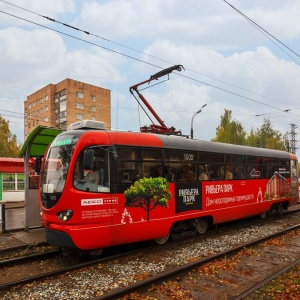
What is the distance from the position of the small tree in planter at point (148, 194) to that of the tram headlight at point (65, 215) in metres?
1.34

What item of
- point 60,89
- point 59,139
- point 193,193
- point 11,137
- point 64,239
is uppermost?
point 60,89

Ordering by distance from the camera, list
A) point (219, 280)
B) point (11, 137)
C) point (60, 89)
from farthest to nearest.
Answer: point (60, 89) → point (11, 137) → point (219, 280)

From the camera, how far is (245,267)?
704cm

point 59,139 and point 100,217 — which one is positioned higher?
point 59,139

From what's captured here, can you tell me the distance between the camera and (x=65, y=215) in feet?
22.3

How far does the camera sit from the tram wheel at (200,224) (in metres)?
9.93

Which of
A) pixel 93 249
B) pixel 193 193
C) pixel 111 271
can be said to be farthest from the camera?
pixel 193 193

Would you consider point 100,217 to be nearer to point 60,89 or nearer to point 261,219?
point 261,219

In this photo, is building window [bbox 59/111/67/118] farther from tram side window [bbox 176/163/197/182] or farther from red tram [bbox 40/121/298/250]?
tram side window [bbox 176/163/197/182]

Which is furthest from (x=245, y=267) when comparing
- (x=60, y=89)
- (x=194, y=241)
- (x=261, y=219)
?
(x=60, y=89)

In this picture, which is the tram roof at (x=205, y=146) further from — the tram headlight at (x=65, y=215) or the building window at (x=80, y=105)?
the building window at (x=80, y=105)

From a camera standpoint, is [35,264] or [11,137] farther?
[11,137]

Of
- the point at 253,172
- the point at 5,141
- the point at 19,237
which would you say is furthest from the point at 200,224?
the point at 5,141

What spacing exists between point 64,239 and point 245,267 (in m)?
3.78
